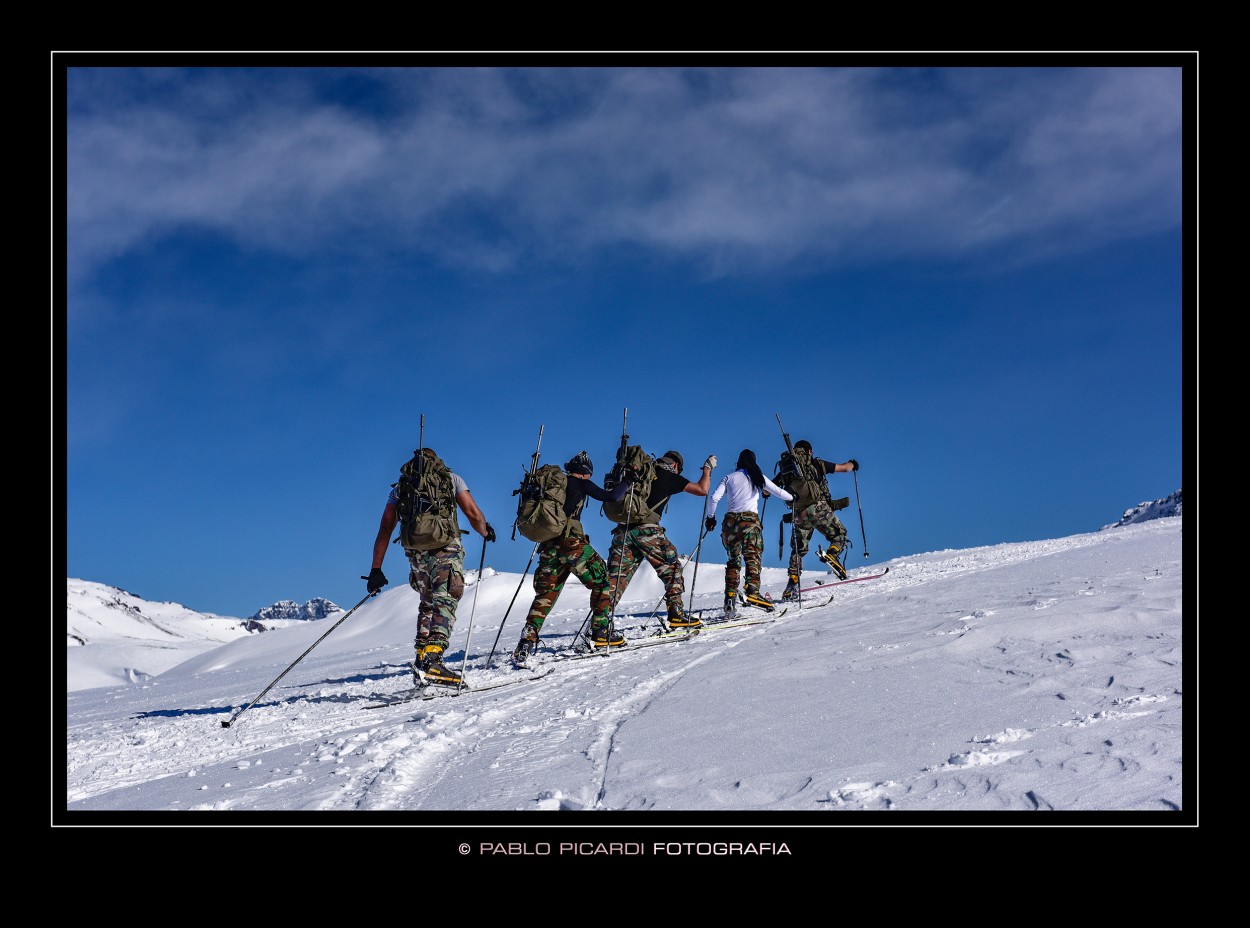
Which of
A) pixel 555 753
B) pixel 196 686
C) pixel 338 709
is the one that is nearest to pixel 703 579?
pixel 196 686

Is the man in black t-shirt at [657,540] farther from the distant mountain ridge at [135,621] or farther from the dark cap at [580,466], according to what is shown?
the distant mountain ridge at [135,621]

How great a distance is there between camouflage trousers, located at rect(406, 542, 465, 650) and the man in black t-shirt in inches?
95.2

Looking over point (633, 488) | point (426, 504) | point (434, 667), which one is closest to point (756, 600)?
point (633, 488)

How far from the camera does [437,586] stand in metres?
7.54

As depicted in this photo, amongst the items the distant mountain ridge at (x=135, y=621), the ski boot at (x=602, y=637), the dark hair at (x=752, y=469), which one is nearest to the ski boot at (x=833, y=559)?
the dark hair at (x=752, y=469)

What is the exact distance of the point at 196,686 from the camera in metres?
11.9

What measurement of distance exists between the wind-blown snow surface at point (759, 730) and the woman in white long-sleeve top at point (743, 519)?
1999mm

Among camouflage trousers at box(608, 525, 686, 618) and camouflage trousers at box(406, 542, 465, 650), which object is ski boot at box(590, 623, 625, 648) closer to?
camouflage trousers at box(608, 525, 686, 618)
